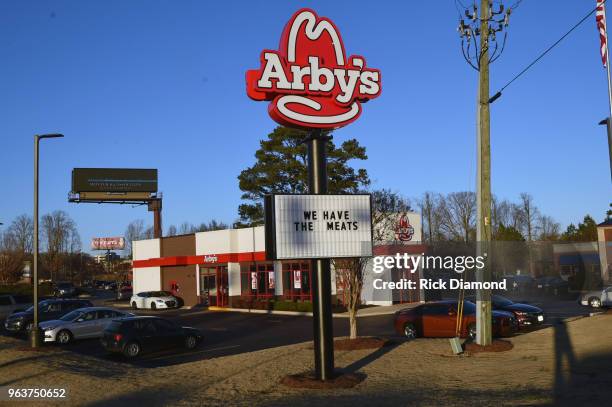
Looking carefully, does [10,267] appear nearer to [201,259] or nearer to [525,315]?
[201,259]

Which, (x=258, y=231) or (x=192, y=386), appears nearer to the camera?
(x=192, y=386)

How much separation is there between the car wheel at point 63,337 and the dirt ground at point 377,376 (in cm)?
644

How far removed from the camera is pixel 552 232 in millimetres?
98250

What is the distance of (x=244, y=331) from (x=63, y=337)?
25.5 ft

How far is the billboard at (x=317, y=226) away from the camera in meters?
13.1

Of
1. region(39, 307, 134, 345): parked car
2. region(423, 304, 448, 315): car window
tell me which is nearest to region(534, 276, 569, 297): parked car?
region(423, 304, 448, 315): car window

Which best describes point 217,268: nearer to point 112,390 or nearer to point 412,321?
point 412,321

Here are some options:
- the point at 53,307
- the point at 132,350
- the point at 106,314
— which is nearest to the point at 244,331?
the point at 106,314

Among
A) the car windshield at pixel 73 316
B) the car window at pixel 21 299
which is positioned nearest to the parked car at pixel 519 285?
the car windshield at pixel 73 316

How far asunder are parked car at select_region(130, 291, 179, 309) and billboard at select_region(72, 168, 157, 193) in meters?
30.2

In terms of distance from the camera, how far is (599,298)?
3466 centimetres

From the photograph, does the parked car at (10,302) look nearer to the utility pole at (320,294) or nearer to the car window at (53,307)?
the car window at (53,307)

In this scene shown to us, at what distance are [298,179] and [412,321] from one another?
29.9 metres

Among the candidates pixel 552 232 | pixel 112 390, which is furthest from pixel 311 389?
pixel 552 232
